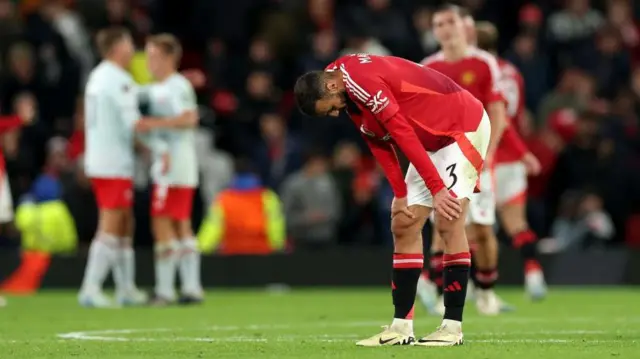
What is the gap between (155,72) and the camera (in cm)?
1461

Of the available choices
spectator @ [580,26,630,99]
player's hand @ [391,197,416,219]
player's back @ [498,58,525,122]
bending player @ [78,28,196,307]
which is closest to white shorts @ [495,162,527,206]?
player's back @ [498,58,525,122]

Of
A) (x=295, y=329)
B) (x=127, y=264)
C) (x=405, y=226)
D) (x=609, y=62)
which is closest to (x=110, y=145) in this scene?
(x=127, y=264)

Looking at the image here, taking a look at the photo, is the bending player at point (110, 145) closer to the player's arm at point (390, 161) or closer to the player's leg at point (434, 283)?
the player's leg at point (434, 283)

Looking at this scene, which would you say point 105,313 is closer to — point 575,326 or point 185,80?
point 185,80

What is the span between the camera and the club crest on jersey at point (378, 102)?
862 cm

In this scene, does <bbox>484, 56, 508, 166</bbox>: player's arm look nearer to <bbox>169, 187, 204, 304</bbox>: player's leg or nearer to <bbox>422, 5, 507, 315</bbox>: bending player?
<bbox>422, 5, 507, 315</bbox>: bending player

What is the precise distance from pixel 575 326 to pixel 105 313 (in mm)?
4505

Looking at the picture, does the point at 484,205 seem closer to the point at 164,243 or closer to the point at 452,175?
the point at 164,243

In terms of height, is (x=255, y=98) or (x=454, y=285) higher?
(x=255, y=98)

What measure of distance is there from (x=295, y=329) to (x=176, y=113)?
14.0ft

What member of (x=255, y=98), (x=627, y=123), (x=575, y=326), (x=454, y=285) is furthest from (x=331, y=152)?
(x=454, y=285)

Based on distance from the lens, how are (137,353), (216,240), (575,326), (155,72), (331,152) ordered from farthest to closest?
1. (331,152)
2. (216,240)
3. (155,72)
4. (575,326)
5. (137,353)

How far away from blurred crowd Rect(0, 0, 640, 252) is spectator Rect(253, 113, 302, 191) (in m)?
0.02

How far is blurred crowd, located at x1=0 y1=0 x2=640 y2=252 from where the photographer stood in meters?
18.9
